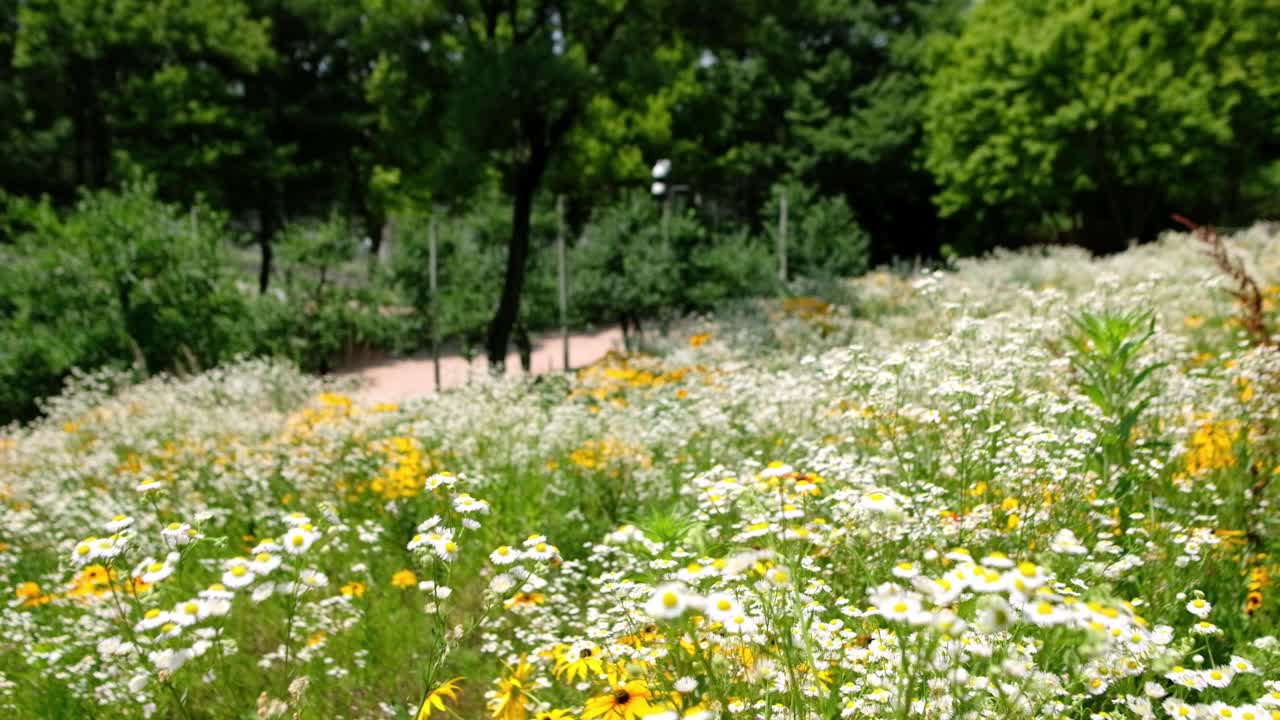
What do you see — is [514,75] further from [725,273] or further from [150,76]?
[150,76]

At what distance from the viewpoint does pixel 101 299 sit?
1071 cm

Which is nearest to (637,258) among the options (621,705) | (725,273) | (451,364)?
(725,273)

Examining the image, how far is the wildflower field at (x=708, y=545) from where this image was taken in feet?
5.85

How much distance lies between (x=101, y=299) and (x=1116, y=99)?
813 inches

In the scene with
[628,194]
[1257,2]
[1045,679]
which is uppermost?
[1257,2]

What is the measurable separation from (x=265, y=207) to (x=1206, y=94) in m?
25.3

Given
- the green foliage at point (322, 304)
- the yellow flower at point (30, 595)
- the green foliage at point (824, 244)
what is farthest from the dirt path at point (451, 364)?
the yellow flower at point (30, 595)

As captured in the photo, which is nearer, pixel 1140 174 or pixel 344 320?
pixel 344 320

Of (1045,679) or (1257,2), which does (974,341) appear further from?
(1257,2)

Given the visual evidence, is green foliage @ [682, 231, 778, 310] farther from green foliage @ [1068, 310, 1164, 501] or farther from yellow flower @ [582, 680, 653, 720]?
yellow flower @ [582, 680, 653, 720]

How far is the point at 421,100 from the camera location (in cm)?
1102

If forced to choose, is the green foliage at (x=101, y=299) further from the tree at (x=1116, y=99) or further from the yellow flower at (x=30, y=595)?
the tree at (x=1116, y=99)

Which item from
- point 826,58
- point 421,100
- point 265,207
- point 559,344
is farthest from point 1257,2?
point 265,207

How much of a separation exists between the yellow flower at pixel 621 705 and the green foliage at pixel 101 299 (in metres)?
10.2
